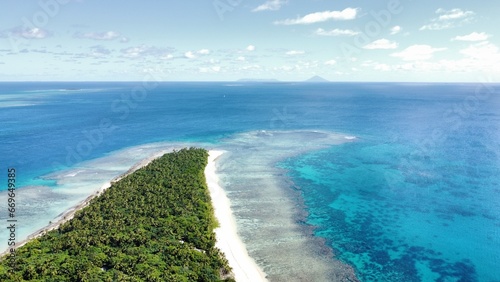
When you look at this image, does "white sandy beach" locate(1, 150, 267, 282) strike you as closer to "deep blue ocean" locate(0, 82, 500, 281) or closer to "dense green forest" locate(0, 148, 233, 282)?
"dense green forest" locate(0, 148, 233, 282)

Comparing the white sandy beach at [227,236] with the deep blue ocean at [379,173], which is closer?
the white sandy beach at [227,236]

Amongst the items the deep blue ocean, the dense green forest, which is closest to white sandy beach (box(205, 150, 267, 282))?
the dense green forest

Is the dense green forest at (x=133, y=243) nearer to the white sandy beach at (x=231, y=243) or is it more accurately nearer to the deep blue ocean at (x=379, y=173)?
the white sandy beach at (x=231, y=243)

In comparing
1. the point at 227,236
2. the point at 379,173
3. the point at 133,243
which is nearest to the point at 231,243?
the point at 227,236

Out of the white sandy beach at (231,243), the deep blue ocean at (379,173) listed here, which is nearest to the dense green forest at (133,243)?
the white sandy beach at (231,243)

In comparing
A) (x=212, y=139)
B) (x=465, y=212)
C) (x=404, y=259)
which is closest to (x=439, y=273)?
(x=404, y=259)

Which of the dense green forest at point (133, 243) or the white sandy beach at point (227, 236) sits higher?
the dense green forest at point (133, 243)

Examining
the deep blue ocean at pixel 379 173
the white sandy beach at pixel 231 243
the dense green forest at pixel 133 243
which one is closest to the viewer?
the dense green forest at pixel 133 243

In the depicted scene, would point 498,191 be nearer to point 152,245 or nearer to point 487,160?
point 487,160
